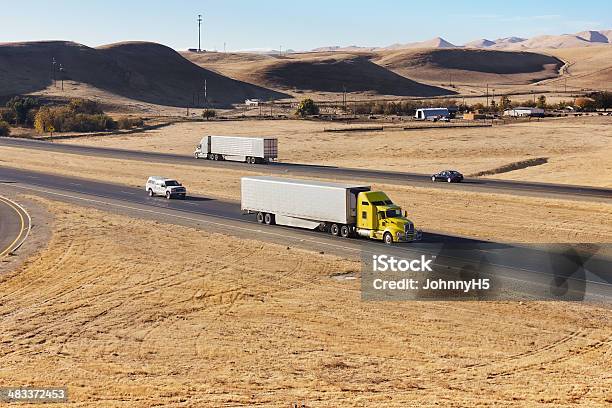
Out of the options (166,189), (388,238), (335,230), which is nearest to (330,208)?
(335,230)

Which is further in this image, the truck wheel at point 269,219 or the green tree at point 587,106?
the green tree at point 587,106

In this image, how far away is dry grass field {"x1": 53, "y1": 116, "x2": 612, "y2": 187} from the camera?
79.3 m

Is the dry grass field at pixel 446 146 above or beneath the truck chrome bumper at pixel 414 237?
above

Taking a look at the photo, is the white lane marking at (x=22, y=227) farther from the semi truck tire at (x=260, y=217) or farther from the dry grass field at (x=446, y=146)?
the dry grass field at (x=446, y=146)

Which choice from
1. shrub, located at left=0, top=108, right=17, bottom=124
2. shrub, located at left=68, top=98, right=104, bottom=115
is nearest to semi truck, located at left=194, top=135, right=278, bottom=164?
shrub, located at left=0, top=108, right=17, bottom=124

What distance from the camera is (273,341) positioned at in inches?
1080

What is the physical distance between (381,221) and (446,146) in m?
58.6

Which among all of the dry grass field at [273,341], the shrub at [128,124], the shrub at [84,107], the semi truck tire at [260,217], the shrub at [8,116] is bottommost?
the dry grass field at [273,341]

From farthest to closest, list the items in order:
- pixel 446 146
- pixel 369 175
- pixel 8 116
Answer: pixel 8 116 < pixel 446 146 < pixel 369 175

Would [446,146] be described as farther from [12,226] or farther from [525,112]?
[12,226]

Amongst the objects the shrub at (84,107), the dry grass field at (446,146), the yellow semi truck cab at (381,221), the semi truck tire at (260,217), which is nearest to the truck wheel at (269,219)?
the semi truck tire at (260,217)

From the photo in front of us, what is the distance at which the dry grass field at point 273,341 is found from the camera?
2256cm

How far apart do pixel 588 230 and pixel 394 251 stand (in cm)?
1401

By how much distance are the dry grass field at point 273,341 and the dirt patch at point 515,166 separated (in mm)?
41184
